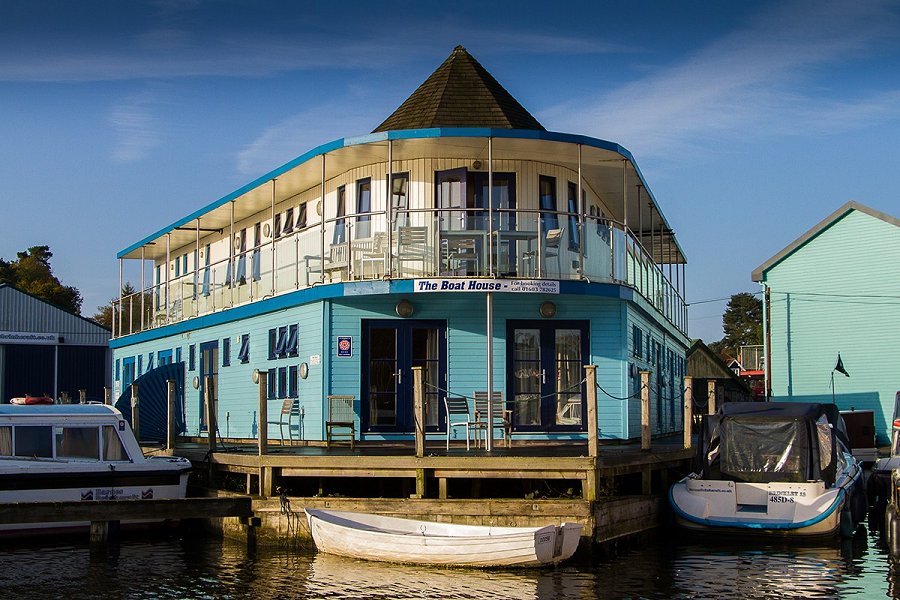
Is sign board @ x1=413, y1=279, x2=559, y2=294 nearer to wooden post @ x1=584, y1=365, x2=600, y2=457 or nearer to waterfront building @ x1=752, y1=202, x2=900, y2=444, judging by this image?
wooden post @ x1=584, y1=365, x2=600, y2=457

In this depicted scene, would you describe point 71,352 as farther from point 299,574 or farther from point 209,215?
point 299,574

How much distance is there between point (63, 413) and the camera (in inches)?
735


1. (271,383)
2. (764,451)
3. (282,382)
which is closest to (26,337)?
(271,383)

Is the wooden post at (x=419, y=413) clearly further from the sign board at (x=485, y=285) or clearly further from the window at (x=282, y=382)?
the window at (x=282, y=382)

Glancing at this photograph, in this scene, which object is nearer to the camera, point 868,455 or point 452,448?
point 452,448

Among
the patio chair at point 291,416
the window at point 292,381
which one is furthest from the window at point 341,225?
the patio chair at point 291,416

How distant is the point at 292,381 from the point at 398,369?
259 cm

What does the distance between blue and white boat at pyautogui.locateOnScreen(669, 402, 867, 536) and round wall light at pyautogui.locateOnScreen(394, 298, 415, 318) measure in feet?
18.7

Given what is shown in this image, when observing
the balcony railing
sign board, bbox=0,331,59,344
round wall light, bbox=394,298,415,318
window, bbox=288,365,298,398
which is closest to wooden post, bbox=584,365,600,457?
the balcony railing

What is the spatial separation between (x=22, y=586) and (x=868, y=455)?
23947 mm

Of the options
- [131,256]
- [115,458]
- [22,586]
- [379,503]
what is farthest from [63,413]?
[131,256]

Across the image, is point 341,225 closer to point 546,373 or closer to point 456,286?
point 456,286

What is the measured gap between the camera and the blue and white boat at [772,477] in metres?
17.0

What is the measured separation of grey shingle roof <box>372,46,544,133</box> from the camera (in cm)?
2372
